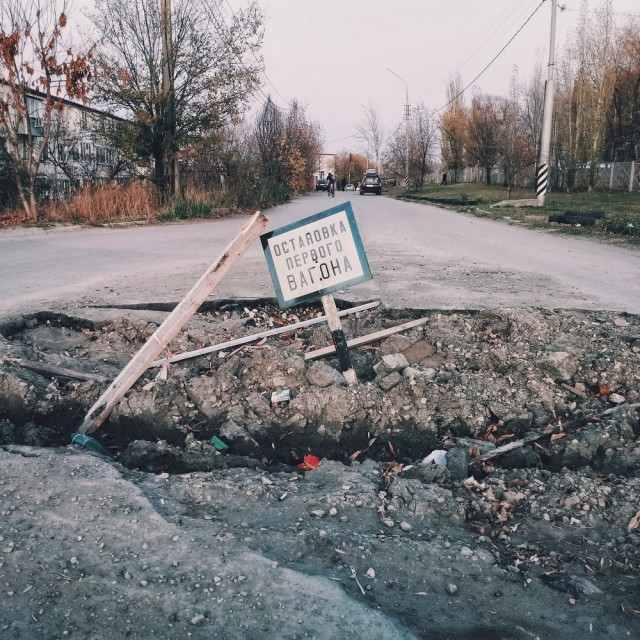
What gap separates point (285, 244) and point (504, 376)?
5.45ft

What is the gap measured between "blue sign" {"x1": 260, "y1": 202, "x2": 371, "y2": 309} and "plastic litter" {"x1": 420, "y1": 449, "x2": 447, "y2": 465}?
110 centimetres

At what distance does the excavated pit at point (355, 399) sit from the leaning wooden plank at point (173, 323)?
0.48 feet

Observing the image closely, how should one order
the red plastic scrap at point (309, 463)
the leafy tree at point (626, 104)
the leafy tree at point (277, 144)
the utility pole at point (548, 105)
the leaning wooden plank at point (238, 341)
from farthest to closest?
the leafy tree at point (626, 104) < the leafy tree at point (277, 144) < the utility pole at point (548, 105) < the leaning wooden plank at point (238, 341) < the red plastic scrap at point (309, 463)

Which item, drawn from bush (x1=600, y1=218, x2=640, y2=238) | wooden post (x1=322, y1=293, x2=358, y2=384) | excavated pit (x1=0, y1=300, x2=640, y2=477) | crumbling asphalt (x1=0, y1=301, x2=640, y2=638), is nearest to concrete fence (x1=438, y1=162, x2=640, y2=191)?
bush (x1=600, y1=218, x2=640, y2=238)

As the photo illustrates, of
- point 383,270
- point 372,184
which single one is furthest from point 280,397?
point 372,184

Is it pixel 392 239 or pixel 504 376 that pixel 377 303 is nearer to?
pixel 504 376

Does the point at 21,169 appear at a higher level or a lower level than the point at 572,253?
higher

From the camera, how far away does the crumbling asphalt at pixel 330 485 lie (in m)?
1.90

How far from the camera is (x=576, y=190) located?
3534 cm

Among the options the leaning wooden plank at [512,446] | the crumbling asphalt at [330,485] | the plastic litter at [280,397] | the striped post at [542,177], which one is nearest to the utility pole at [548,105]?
the striped post at [542,177]

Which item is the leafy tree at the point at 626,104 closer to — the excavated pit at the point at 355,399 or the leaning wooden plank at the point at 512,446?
the excavated pit at the point at 355,399

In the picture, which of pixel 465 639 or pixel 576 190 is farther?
pixel 576 190

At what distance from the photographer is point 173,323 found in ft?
11.5

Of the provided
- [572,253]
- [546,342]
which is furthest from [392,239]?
[546,342]
